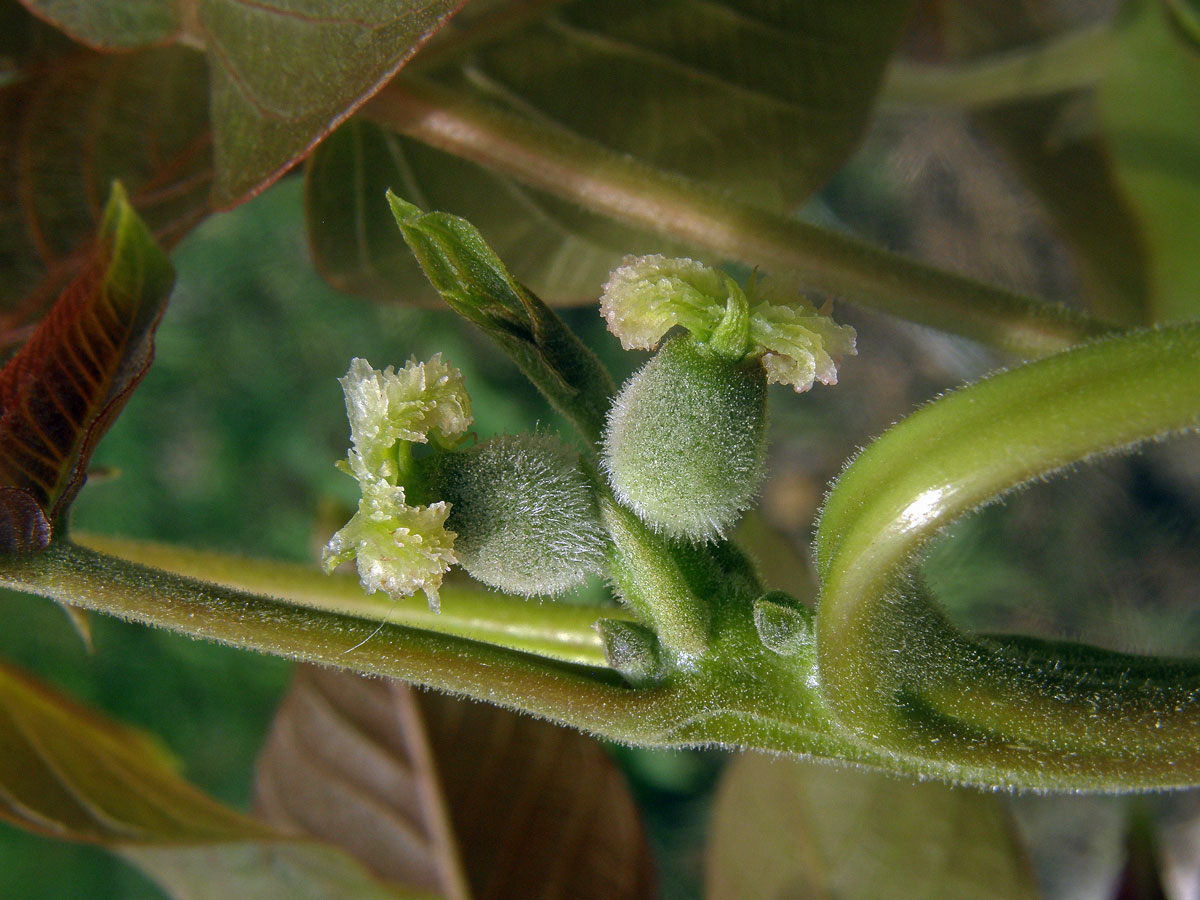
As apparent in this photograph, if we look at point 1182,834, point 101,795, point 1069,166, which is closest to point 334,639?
point 101,795

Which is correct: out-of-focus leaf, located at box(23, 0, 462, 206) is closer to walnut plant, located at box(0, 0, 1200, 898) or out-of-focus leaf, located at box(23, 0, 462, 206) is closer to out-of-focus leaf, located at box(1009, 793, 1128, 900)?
walnut plant, located at box(0, 0, 1200, 898)

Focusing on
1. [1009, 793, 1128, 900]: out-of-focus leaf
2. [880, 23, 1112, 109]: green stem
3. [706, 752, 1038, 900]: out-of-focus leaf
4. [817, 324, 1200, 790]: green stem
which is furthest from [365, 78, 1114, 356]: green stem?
[1009, 793, 1128, 900]: out-of-focus leaf

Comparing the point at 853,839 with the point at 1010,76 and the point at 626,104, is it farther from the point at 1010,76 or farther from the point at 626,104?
the point at 1010,76

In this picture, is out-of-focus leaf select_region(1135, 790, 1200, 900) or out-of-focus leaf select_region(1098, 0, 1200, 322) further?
out-of-focus leaf select_region(1135, 790, 1200, 900)

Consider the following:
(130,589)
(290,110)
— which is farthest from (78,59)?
(130,589)

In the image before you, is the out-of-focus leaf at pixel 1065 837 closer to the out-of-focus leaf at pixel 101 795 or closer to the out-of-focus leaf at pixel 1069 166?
the out-of-focus leaf at pixel 1069 166
